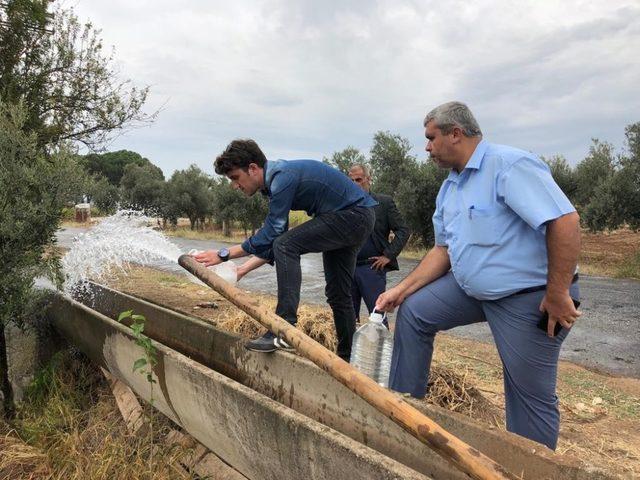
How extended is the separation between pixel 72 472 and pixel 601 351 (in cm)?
655

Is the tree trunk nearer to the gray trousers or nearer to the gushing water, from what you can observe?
the gushing water

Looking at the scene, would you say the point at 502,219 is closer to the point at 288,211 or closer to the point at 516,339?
the point at 516,339

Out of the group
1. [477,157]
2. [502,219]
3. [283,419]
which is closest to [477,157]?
[477,157]

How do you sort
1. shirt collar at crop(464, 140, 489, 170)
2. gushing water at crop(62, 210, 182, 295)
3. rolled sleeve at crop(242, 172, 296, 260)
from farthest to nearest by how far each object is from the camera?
gushing water at crop(62, 210, 182, 295) → rolled sleeve at crop(242, 172, 296, 260) → shirt collar at crop(464, 140, 489, 170)

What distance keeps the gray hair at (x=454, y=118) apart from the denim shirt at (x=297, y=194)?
1278 mm

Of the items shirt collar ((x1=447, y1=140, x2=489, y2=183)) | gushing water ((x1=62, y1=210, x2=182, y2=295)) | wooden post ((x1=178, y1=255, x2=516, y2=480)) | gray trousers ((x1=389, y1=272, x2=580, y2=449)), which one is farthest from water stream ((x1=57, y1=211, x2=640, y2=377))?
shirt collar ((x1=447, y1=140, x2=489, y2=183))

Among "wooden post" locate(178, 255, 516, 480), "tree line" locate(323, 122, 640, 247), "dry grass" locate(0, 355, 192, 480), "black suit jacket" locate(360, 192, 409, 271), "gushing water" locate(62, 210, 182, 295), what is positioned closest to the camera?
"wooden post" locate(178, 255, 516, 480)

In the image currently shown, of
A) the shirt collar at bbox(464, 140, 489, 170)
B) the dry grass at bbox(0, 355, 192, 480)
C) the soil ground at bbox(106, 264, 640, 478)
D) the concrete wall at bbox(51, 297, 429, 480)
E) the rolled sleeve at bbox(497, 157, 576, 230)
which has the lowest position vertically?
the dry grass at bbox(0, 355, 192, 480)

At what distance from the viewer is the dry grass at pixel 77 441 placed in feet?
11.1

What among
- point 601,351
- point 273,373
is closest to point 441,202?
point 273,373

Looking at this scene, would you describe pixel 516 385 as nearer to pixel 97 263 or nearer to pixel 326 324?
pixel 326 324

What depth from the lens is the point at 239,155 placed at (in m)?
3.74

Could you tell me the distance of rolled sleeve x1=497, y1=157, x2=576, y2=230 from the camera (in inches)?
92.6

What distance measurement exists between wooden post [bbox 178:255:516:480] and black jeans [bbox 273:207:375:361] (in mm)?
681
